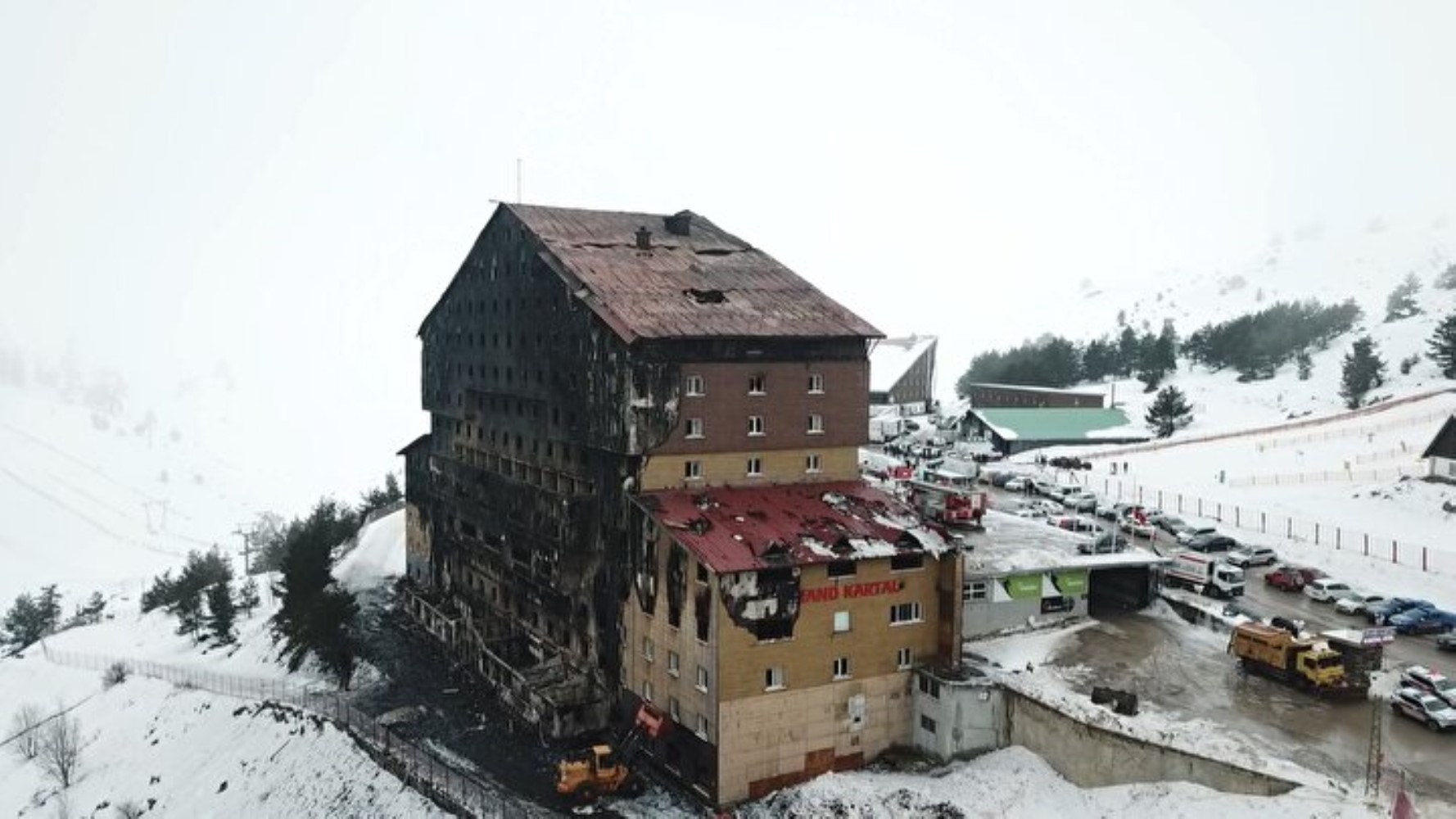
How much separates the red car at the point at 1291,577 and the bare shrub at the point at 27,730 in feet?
238

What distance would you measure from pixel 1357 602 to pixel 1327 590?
1864 mm

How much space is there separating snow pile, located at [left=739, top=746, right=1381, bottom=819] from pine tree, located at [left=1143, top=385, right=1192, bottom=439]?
71.0 m

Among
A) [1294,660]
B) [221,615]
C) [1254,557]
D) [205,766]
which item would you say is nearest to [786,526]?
[1294,660]

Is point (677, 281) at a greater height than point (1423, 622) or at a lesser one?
greater

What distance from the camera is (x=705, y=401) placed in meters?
46.0

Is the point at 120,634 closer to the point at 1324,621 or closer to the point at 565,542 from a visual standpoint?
the point at 565,542

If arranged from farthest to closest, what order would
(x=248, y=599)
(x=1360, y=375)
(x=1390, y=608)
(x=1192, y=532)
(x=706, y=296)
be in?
(x=1360, y=375) → (x=248, y=599) → (x=1192, y=532) → (x=706, y=296) → (x=1390, y=608)

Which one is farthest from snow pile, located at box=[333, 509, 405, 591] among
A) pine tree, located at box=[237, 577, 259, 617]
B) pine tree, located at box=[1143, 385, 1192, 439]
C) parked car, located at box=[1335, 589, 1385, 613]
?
pine tree, located at box=[1143, 385, 1192, 439]

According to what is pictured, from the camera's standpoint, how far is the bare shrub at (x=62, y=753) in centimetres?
5888

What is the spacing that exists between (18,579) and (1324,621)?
527ft

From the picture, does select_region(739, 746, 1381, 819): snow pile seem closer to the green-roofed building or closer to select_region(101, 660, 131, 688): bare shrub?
select_region(101, 660, 131, 688): bare shrub

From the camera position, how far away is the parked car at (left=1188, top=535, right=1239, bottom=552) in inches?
2360

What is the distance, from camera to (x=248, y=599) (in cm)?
8656

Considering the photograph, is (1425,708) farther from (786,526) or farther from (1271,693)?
(786,526)
